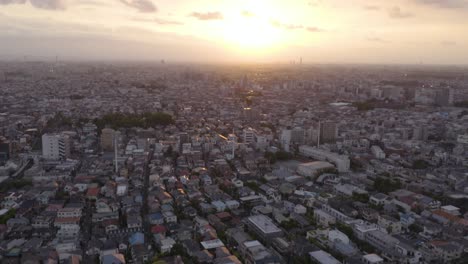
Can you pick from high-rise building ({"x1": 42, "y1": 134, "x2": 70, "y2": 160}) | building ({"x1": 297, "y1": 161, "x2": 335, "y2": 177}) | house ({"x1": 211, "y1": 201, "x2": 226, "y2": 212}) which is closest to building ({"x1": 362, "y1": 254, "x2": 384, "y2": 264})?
house ({"x1": 211, "y1": 201, "x2": 226, "y2": 212})

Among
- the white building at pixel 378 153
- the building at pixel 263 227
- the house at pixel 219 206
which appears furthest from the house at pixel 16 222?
the white building at pixel 378 153

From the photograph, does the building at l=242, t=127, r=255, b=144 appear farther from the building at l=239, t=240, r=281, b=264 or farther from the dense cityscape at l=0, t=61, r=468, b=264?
the building at l=239, t=240, r=281, b=264

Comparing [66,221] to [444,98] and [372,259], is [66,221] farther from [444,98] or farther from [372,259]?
[444,98]

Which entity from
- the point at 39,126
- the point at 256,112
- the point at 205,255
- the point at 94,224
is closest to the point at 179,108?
the point at 256,112

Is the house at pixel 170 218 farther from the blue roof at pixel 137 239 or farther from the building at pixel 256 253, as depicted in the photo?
the building at pixel 256 253

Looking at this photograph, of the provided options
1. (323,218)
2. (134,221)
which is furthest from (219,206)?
(323,218)

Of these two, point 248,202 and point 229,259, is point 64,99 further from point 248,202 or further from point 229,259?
point 229,259
